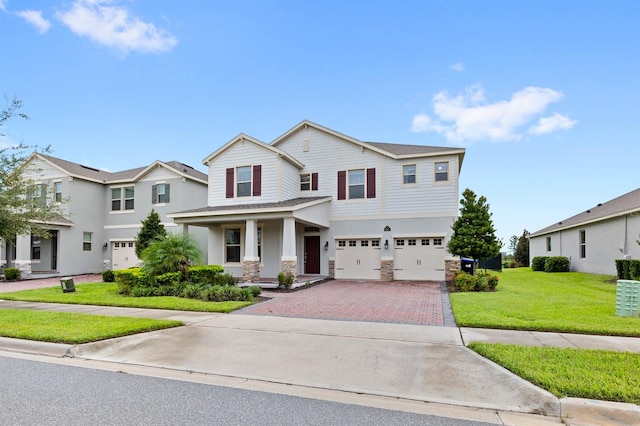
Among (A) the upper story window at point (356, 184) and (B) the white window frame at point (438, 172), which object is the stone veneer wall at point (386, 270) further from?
(B) the white window frame at point (438, 172)

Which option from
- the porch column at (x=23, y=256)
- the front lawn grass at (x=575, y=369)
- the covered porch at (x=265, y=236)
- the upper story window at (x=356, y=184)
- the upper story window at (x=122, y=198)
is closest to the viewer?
the front lawn grass at (x=575, y=369)

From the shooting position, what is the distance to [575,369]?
4770 mm

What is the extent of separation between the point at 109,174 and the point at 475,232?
24.5m

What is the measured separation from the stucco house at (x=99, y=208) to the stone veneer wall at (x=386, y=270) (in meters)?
10.5

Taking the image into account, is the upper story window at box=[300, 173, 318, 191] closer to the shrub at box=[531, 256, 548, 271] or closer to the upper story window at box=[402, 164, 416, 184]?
the upper story window at box=[402, 164, 416, 184]

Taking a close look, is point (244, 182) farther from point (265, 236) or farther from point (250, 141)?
point (265, 236)

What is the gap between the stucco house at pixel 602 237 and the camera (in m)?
16.8

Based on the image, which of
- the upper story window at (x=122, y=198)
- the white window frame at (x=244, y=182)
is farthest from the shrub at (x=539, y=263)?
the upper story window at (x=122, y=198)

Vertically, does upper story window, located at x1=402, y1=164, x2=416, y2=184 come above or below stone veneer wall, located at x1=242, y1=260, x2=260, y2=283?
above

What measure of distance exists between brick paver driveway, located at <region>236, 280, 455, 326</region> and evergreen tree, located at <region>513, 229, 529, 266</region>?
80.6 ft

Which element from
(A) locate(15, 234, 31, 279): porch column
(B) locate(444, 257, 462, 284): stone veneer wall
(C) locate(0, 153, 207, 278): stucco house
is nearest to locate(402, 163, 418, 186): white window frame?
(B) locate(444, 257, 462, 284): stone veneer wall

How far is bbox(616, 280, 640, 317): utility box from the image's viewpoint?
848 centimetres

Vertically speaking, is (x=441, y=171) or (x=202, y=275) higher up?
(x=441, y=171)

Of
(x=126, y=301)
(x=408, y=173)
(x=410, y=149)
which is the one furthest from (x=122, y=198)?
(x=410, y=149)
